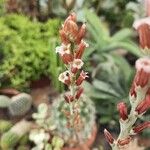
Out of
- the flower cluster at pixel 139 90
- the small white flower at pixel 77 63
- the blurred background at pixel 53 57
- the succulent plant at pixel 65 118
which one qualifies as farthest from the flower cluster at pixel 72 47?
the blurred background at pixel 53 57

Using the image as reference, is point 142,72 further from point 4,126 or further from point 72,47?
point 4,126

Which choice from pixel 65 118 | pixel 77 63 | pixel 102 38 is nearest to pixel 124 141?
pixel 77 63

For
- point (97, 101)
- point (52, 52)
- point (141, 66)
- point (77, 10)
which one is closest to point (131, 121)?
point (141, 66)

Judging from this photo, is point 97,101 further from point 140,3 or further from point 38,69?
point 140,3

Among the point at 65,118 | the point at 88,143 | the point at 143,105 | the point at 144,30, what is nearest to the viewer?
the point at 144,30

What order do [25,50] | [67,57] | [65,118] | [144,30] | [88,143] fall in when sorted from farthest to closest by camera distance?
[25,50]
[88,143]
[65,118]
[67,57]
[144,30]
